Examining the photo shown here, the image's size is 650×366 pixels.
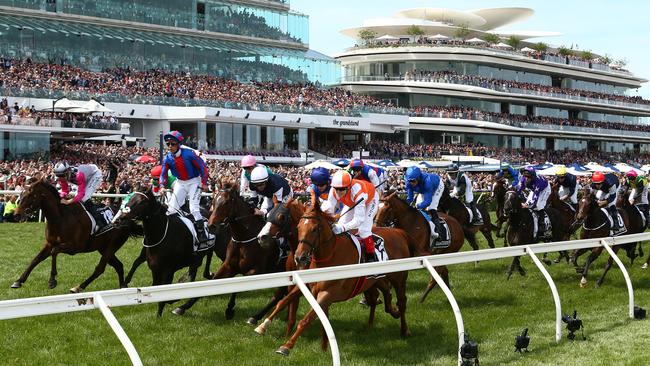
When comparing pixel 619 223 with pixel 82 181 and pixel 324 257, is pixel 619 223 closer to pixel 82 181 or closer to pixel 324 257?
pixel 324 257

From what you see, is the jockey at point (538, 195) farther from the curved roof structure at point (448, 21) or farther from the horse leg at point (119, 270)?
the curved roof structure at point (448, 21)

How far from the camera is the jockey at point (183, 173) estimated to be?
9.00 metres

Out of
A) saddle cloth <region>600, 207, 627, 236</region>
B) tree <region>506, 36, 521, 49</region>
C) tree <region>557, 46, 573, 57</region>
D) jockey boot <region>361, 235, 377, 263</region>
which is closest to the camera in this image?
jockey boot <region>361, 235, 377, 263</region>

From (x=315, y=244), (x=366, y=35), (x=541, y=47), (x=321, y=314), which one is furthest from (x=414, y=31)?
(x=321, y=314)

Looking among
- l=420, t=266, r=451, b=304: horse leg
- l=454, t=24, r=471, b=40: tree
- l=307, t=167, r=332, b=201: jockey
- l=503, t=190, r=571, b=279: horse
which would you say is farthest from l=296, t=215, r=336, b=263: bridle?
l=454, t=24, r=471, b=40: tree

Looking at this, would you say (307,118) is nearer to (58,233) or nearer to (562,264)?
(562,264)

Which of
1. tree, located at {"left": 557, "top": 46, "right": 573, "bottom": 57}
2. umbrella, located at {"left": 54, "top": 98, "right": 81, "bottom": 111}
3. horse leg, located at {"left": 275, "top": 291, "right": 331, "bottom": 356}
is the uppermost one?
tree, located at {"left": 557, "top": 46, "right": 573, "bottom": 57}

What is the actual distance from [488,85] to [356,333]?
5605cm

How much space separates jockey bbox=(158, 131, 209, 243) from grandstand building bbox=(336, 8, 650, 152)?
156 ft

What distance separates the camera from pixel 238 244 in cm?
817

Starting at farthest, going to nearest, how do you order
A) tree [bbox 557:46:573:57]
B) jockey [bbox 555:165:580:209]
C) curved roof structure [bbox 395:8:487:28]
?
1. curved roof structure [bbox 395:8:487:28]
2. tree [bbox 557:46:573:57]
3. jockey [bbox 555:165:580:209]

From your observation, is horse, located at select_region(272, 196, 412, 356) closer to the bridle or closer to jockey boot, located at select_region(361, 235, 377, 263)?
the bridle

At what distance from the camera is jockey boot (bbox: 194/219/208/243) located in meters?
8.76

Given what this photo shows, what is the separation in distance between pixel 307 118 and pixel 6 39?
52.7 ft
